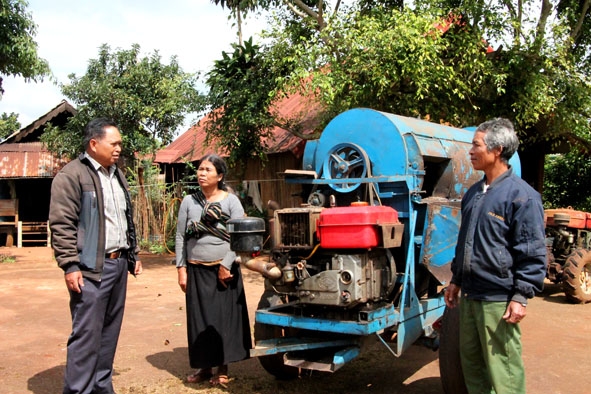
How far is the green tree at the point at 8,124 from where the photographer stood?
30.7m

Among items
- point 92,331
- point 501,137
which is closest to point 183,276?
point 92,331

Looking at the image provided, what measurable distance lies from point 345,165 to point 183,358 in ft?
8.31

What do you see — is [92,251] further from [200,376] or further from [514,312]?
[514,312]

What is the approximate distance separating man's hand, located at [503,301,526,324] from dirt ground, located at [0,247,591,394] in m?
1.64

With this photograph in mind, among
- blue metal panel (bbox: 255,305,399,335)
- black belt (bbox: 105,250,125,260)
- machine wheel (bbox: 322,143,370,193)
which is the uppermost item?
machine wheel (bbox: 322,143,370,193)

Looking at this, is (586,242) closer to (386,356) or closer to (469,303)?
(386,356)

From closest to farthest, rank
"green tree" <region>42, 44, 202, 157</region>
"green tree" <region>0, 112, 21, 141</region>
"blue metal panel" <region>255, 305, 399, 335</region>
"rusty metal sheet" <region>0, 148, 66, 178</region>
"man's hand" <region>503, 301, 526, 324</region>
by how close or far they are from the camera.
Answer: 1. "man's hand" <region>503, 301, 526, 324</region>
2. "blue metal panel" <region>255, 305, 399, 335</region>
3. "green tree" <region>42, 44, 202, 157</region>
4. "rusty metal sheet" <region>0, 148, 66, 178</region>
5. "green tree" <region>0, 112, 21, 141</region>

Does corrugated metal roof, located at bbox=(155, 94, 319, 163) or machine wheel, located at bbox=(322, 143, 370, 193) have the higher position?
corrugated metal roof, located at bbox=(155, 94, 319, 163)

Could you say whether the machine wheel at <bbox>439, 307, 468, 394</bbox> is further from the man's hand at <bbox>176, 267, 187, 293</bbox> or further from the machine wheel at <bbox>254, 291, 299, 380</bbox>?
the man's hand at <bbox>176, 267, 187, 293</bbox>

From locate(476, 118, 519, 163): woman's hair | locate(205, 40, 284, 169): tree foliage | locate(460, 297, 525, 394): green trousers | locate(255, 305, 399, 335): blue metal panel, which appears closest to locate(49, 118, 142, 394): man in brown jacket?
locate(255, 305, 399, 335): blue metal panel

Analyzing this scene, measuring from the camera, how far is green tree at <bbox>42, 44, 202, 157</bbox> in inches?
598

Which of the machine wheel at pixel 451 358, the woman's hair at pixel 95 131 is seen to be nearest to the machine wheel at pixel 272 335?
the machine wheel at pixel 451 358

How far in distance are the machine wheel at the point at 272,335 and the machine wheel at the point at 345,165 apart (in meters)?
1.07

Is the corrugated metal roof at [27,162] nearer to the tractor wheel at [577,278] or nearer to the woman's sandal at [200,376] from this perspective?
the woman's sandal at [200,376]
